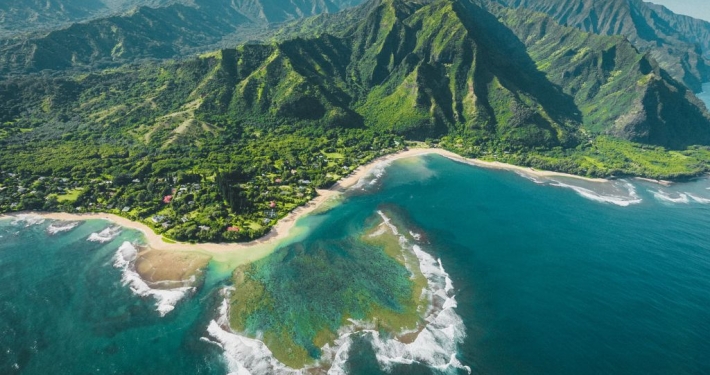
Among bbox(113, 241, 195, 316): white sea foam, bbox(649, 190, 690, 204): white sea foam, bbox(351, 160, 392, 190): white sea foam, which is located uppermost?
bbox(649, 190, 690, 204): white sea foam

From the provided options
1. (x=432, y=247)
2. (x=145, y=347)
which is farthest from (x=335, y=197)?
(x=145, y=347)

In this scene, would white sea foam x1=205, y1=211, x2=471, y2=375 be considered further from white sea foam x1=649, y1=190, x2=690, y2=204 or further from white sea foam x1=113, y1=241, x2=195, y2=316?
white sea foam x1=649, y1=190, x2=690, y2=204

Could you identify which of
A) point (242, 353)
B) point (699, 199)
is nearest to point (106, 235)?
point (242, 353)

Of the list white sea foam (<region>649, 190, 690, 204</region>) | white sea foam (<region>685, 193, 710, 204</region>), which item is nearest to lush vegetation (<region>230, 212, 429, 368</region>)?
white sea foam (<region>649, 190, 690, 204</region>)

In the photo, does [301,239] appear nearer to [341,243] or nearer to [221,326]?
[341,243]

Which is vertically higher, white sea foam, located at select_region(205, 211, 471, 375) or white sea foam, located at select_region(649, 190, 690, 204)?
white sea foam, located at select_region(649, 190, 690, 204)
